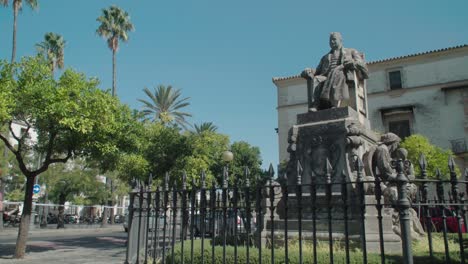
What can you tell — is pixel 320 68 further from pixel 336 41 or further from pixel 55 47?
pixel 55 47

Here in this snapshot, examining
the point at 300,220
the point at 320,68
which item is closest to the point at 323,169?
the point at 320,68

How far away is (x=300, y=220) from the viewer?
4215mm

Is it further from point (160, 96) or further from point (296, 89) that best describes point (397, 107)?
point (160, 96)

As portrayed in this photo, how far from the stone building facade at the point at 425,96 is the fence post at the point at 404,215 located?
88.4ft

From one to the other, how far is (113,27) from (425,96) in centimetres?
2674

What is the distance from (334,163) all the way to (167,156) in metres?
11.0

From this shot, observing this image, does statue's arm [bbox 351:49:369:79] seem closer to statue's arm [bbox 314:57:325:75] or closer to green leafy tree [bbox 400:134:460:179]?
statue's arm [bbox 314:57:325:75]

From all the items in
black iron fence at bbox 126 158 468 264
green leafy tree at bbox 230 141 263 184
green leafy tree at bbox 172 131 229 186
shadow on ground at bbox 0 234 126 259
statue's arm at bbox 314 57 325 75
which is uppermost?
green leafy tree at bbox 230 141 263 184

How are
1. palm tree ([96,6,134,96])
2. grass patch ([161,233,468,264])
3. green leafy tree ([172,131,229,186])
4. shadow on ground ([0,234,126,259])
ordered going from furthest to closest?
palm tree ([96,6,134,96]) < green leafy tree ([172,131,229,186]) < shadow on ground ([0,234,126,259]) < grass patch ([161,233,468,264])

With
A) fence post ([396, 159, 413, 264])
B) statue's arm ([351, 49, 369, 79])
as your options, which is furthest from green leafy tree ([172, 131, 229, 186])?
fence post ([396, 159, 413, 264])

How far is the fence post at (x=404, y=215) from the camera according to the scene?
373cm

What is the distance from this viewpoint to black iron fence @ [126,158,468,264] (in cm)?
424

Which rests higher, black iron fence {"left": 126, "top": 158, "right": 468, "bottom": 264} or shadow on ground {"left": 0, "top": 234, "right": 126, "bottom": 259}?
black iron fence {"left": 126, "top": 158, "right": 468, "bottom": 264}

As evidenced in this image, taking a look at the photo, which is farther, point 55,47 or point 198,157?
point 55,47
